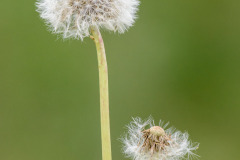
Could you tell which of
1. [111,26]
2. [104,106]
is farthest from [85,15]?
[104,106]

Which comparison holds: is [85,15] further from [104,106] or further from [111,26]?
[104,106]

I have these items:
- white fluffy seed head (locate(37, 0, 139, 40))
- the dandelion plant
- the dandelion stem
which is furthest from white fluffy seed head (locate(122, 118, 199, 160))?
white fluffy seed head (locate(37, 0, 139, 40))

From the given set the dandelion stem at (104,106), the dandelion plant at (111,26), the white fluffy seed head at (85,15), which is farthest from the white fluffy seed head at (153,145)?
Answer: the white fluffy seed head at (85,15)

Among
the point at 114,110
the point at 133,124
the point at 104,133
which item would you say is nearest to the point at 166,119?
the point at 114,110

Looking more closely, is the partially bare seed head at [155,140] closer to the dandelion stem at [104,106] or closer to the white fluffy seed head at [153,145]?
the white fluffy seed head at [153,145]

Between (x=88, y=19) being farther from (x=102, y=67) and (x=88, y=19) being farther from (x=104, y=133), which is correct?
(x=104, y=133)
